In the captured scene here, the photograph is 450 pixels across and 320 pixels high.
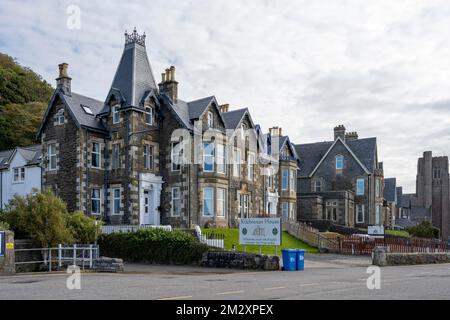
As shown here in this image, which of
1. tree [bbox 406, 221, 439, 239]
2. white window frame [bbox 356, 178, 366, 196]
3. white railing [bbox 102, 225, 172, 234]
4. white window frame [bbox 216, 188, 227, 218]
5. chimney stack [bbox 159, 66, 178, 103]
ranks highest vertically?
chimney stack [bbox 159, 66, 178, 103]

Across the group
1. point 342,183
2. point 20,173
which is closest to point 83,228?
point 20,173

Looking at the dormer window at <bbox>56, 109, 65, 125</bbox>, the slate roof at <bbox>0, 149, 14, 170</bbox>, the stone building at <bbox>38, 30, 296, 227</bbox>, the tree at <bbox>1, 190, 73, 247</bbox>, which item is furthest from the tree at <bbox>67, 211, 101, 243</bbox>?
the slate roof at <bbox>0, 149, 14, 170</bbox>

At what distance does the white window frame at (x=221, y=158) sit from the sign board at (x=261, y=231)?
43.4 feet

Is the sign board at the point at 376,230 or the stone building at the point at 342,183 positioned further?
the stone building at the point at 342,183

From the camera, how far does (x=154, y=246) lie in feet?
90.5

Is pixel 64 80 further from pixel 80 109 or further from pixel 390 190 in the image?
pixel 390 190

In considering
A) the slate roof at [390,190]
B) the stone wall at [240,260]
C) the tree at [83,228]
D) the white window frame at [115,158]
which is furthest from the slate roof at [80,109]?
the slate roof at [390,190]

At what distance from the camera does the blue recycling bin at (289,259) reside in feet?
76.1

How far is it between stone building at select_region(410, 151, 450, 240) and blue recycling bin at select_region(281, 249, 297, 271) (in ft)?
238

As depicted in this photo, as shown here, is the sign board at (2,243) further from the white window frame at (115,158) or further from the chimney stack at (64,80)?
the chimney stack at (64,80)

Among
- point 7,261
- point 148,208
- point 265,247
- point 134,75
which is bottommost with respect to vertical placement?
point 265,247

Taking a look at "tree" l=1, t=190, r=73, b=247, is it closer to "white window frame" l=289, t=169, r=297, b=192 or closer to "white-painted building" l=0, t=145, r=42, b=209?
"white-painted building" l=0, t=145, r=42, b=209

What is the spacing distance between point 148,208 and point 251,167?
401 inches

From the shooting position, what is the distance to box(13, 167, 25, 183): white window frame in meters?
43.6
